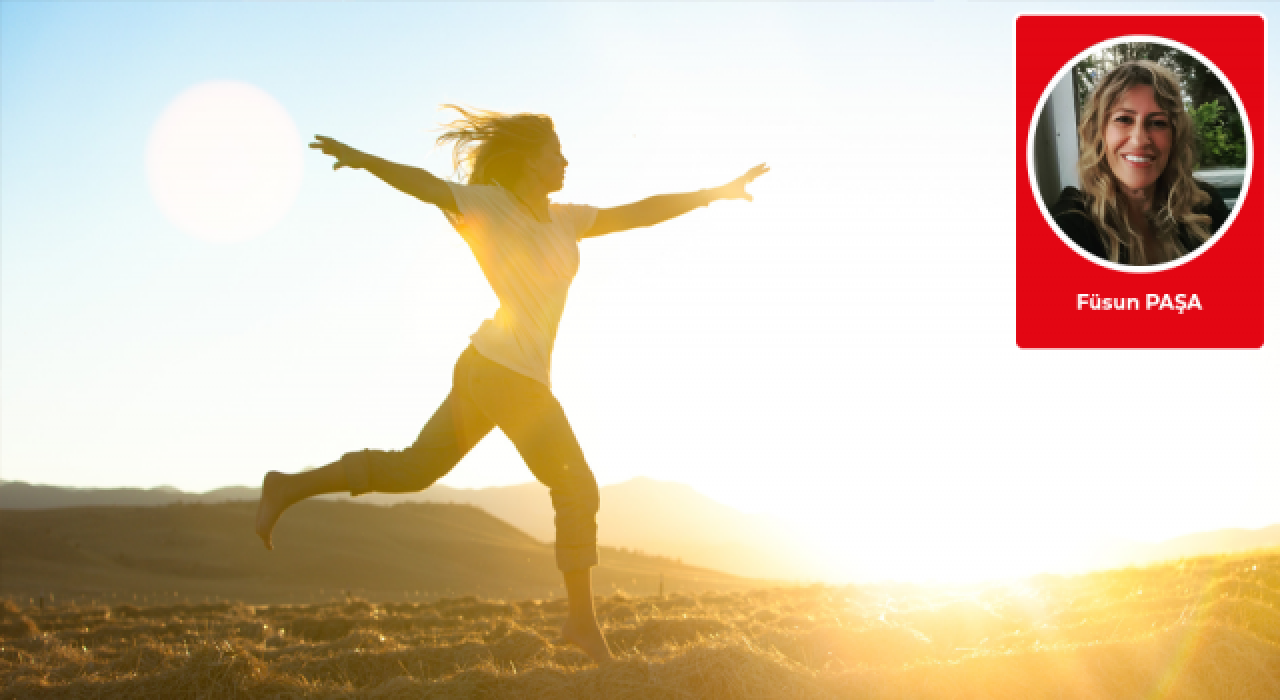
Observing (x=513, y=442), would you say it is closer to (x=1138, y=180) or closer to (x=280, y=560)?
(x=1138, y=180)

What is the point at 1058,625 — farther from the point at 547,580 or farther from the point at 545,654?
the point at 547,580

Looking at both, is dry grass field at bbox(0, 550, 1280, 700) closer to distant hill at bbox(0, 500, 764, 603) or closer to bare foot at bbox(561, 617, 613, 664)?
bare foot at bbox(561, 617, 613, 664)

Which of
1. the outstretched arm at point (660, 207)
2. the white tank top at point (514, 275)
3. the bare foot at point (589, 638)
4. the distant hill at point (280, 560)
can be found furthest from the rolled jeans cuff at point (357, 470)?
the distant hill at point (280, 560)

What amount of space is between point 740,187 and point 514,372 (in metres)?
1.69

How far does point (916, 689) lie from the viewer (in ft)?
13.1

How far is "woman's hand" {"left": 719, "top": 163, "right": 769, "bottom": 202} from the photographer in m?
5.16

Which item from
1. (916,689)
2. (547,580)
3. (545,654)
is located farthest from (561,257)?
(547,580)

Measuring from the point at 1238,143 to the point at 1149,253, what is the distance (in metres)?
1.19

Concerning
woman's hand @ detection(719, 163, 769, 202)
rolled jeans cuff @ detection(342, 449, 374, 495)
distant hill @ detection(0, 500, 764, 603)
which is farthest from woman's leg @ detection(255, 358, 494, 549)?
distant hill @ detection(0, 500, 764, 603)

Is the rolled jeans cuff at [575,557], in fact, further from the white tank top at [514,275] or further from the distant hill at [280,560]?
the distant hill at [280,560]

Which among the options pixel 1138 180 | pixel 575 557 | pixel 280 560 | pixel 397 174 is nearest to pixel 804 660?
pixel 575 557

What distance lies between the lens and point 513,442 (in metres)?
4.52

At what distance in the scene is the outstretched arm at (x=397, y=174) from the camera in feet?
14.1

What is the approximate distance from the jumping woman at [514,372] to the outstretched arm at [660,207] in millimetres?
242
